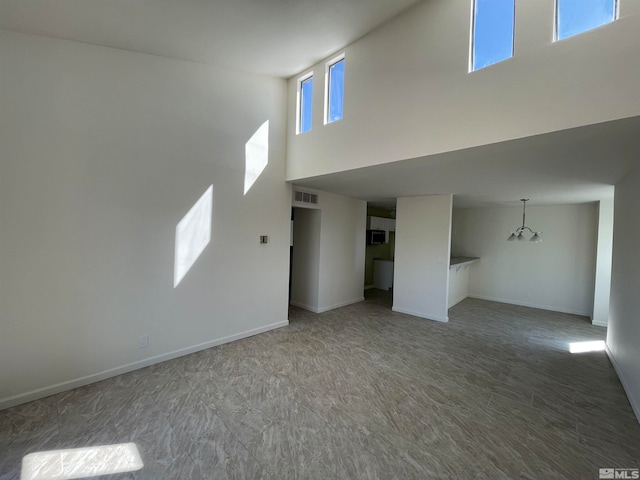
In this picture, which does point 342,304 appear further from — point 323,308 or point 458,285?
point 458,285

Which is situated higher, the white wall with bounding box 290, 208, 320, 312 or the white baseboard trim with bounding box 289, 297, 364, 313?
the white wall with bounding box 290, 208, 320, 312

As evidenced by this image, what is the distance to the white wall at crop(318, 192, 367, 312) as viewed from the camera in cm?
559

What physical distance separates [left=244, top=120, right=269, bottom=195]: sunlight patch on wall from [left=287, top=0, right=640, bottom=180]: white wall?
0.83 m

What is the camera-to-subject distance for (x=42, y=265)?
2.55 m

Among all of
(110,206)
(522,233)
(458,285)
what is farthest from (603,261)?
(110,206)

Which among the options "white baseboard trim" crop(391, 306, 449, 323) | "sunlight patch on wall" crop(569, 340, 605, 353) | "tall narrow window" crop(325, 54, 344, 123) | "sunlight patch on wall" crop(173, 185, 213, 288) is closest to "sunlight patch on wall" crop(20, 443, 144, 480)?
"sunlight patch on wall" crop(173, 185, 213, 288)

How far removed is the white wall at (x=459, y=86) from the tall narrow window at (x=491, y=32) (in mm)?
83

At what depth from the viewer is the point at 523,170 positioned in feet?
10.6

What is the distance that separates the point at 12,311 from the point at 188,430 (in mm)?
1968

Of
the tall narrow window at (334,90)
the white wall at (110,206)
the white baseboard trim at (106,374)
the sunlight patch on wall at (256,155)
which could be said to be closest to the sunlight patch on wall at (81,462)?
the white baseboard trim at (106,374)

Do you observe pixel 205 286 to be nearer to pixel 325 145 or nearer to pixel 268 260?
pixel 268 260

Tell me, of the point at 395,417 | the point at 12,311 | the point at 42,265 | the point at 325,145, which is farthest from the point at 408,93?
the point at 12,311

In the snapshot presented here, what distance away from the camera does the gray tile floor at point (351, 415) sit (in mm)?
1909

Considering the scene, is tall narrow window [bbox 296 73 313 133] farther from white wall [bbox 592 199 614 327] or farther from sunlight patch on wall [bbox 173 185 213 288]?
white wall [bbox 592 199 614 327]
